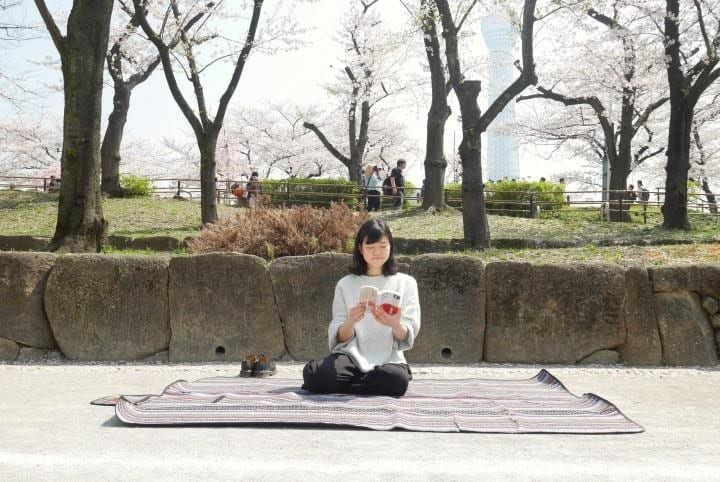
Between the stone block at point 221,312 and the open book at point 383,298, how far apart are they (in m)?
2.65

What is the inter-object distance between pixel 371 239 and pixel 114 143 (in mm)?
17065

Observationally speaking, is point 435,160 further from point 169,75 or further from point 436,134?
point 169,75

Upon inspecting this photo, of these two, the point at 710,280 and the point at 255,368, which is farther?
the point at 710,280

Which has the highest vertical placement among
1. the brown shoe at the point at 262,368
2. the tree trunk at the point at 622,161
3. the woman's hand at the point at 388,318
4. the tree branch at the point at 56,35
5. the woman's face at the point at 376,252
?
the tree branch at the point at 56,35

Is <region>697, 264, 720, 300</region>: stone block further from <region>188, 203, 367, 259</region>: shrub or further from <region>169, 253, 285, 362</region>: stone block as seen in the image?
<region>169, 253, 285, 362</region>: stone block

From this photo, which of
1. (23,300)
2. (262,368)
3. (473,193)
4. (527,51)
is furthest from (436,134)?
(262,368)

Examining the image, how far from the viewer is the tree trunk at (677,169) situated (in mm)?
14438

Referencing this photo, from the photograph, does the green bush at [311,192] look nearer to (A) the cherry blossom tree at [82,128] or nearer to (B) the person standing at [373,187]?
(B) the person standing at [373,187]

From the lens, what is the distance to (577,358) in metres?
6.96

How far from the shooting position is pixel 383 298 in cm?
454

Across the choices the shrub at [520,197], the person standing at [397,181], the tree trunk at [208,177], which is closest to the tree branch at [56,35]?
the tree trunk at [208,177]

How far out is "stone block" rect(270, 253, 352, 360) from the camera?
7043mm

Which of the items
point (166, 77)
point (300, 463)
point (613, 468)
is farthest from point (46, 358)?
point (166, 77)

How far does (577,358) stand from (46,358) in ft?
15.9
